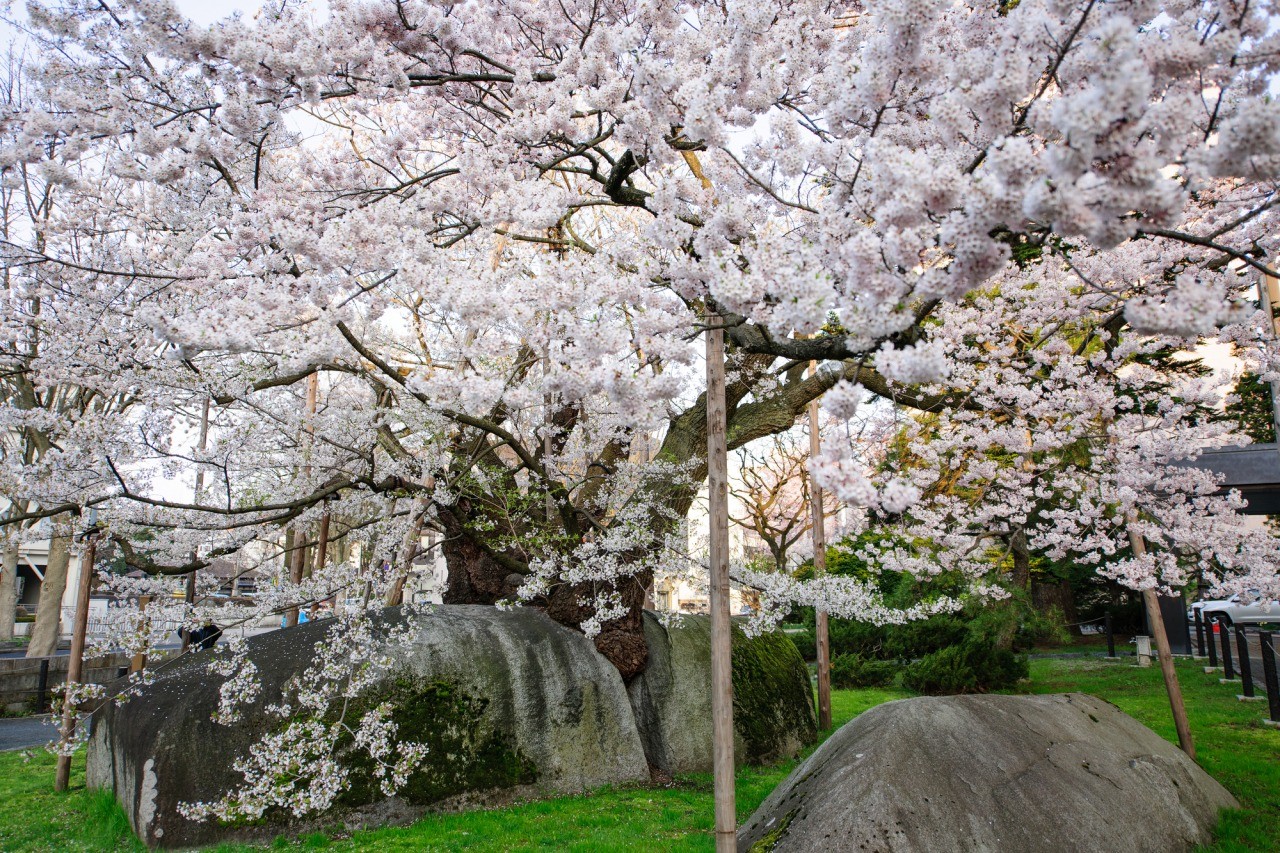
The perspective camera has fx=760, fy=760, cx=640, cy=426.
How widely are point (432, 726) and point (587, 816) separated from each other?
5.28 ft

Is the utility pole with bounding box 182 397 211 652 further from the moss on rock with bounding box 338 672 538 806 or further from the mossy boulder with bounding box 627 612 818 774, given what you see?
the mossy boulder with bounding box 627 612 818 774

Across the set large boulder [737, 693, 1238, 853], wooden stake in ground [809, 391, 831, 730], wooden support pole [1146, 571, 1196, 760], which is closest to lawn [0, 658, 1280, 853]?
wooden support pole [1146, 571, 1196, 760]

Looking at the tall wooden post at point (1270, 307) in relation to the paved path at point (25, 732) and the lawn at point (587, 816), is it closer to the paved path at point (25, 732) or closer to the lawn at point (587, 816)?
the lawn at point (587, 816)

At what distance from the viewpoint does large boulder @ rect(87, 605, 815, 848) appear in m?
6.06

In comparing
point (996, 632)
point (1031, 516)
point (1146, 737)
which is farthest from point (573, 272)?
point (1031, 516)

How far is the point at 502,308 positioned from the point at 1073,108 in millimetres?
3372

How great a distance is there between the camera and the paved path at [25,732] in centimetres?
1003

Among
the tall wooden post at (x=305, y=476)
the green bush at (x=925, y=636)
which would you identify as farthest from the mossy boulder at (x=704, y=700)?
the green bush at (x=925, y=636)

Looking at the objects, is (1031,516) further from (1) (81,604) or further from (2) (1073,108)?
(1) (81,604)

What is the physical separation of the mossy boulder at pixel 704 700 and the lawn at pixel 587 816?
12.2 inches

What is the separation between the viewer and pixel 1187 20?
11.1ft

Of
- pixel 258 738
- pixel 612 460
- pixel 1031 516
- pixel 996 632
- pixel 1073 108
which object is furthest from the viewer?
pixel 1031 516

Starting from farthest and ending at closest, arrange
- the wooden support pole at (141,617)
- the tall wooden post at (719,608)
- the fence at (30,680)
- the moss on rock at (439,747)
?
the fence at (30,680), the moss on rock at (439,747), the wooden support pole at (141,617), the tall wooden post at (719,608)

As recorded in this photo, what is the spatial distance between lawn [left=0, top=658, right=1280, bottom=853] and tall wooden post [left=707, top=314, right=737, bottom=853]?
5.77 feet
